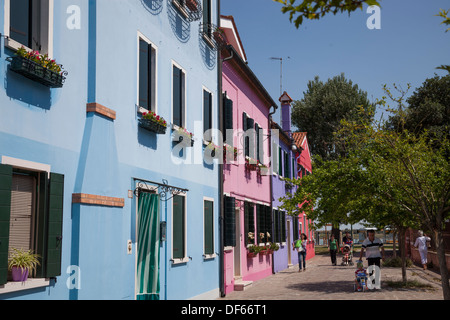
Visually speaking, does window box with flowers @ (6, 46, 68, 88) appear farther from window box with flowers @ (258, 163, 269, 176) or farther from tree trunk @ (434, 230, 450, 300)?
window box with flowers @ (258, 163, 269, 176)

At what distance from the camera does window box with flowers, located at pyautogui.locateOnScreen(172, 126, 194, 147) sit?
1217 centimetres

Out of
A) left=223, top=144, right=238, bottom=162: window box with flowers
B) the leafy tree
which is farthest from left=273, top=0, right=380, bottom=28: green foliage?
the leafy tree

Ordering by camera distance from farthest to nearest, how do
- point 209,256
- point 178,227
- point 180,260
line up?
1. point 209,256
2. point 178,227
3. point 180,260

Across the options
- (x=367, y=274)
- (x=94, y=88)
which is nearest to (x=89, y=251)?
(x=94, y=88)

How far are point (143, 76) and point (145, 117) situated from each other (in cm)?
91

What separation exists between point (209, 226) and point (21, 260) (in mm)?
8109

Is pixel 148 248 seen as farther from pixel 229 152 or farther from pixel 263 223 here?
pixel 263 223

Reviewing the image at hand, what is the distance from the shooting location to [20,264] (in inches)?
265

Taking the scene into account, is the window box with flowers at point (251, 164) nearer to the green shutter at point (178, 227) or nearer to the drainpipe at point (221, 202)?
the drainpipe at point (221, 202)

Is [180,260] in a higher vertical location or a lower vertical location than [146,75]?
lower

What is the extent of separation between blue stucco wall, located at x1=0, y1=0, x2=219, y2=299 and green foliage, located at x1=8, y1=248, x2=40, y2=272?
0.35m

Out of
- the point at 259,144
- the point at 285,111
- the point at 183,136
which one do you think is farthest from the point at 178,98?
the point at 285,111

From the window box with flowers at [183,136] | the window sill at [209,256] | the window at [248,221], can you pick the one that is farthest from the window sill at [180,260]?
the window at [248,221]

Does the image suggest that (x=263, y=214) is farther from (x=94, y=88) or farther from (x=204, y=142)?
(x=94, y=88)
